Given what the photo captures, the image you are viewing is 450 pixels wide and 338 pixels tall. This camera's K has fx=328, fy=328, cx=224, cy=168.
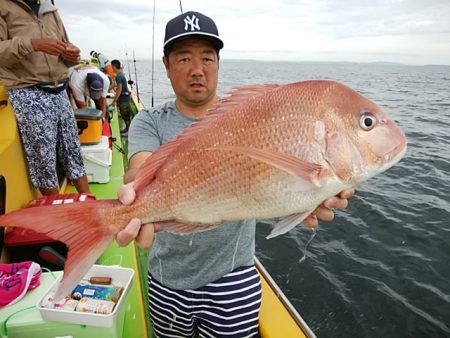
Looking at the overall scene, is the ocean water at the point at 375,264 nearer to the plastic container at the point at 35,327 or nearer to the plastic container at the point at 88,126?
the plastic container at the point at 35,327

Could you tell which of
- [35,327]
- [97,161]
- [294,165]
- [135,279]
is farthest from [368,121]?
[97,161]

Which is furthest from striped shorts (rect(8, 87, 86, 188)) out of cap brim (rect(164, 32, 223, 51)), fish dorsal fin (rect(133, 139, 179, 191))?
fish dorsal fin (rect(133, 139, 179, 191))

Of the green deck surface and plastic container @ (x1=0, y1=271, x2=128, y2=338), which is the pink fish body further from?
the green deck surface

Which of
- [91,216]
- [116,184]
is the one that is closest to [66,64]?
[116,184]

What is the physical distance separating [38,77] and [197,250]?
2721 millimetres

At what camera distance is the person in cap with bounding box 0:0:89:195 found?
123 inches

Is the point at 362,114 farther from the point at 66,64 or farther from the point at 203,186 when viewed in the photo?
the point at 66,64

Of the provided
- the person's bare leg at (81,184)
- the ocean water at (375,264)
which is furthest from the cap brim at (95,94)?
the ocean water at (375,264)

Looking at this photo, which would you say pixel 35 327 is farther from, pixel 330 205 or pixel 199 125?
pixel 330 205

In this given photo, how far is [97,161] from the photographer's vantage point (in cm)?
518

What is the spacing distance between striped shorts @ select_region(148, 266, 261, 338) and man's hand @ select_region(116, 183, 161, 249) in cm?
67

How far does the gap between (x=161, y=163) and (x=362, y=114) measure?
3.00ft

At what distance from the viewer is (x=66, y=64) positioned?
12.2 ft

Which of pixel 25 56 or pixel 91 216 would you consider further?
→ pixel 25 56
